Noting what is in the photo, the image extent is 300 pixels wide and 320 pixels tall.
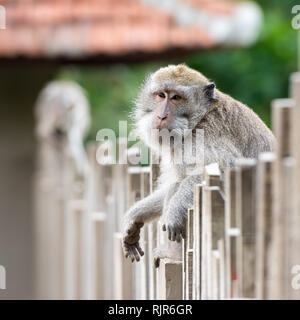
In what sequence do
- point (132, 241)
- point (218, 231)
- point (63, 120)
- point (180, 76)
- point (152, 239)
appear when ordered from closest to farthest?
point (218, 231)
point (132, 241)
point (152, 239)
point (180, 76)
point (63, 120)

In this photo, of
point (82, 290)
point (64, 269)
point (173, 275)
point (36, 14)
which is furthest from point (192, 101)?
point (36, 14)

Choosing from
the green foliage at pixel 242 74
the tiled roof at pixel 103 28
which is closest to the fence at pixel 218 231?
the tiled roof at pixel 103 28

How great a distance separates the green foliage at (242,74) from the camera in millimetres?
14844

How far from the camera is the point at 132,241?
14.6 ft

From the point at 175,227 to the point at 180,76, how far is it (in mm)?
1108

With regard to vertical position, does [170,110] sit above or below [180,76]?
below

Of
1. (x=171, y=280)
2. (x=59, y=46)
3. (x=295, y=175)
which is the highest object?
(x=59, y=46)

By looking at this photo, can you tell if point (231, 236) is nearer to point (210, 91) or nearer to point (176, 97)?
point (210, 91)

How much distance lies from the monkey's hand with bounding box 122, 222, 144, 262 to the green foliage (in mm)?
9768

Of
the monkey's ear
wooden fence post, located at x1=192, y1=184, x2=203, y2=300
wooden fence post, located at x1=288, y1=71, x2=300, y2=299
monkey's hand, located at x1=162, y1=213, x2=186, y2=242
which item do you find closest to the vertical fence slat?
monkey's hand, located at x1=162, y1=213, x2=186, y2=242

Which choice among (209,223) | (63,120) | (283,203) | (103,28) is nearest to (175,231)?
(209,223)

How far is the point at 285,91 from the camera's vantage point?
15.5 m
